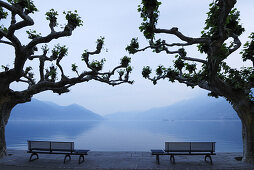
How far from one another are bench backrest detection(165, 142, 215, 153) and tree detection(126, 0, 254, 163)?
7.00 ft

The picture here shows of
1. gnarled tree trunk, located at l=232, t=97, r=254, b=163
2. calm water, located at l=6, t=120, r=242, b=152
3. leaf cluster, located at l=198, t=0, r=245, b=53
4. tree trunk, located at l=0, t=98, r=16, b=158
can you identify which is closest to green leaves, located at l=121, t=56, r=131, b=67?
leaf cluster, located at l=198, t=0, r=245, b=53

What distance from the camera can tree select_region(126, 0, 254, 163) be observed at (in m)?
8.03

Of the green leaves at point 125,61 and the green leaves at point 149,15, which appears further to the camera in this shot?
the green leaves at point 125,61

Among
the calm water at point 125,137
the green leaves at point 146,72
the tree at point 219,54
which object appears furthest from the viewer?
the calm water at point 125,137

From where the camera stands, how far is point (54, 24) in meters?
10.3

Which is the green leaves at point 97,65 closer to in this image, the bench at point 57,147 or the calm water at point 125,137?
the bench at point 57,147

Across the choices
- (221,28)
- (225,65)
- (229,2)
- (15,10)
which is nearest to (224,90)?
(225,65)

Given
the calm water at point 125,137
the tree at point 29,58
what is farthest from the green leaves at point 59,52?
the calm water at point 125,137

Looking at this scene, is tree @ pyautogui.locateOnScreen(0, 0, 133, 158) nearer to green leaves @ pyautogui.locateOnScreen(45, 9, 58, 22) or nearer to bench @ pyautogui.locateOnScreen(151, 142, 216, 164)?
green leaves @ pyautogui.locateOnScreen(45, 9, 58, 22)

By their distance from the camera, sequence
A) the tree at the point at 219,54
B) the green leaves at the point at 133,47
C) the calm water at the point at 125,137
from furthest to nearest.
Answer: the calm water at the point at 125,137, the green leaves at the point at 133,47, the tree at the point at 219,54

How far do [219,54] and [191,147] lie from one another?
4.98 m

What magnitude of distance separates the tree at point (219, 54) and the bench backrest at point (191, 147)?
2133mm

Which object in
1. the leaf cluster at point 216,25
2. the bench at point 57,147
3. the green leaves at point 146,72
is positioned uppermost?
the leaf cluster at point 216,25

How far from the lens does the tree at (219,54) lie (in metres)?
8.03
